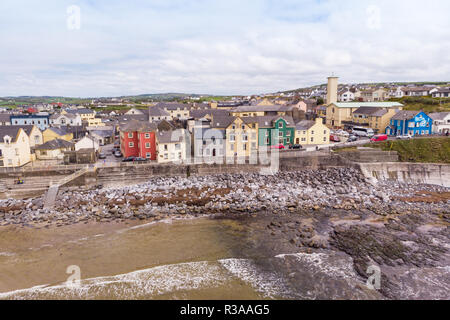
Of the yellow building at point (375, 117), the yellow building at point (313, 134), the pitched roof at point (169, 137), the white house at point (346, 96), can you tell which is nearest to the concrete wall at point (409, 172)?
the yellow building at point (313, 134)

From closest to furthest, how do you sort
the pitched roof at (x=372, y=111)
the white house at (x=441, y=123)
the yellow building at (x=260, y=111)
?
the white house at (x=441, y=123)
the pitched roof at (x=372, y=111)
the yellow building at (x=260, y=111)

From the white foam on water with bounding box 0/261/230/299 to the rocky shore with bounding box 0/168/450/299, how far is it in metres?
3.84

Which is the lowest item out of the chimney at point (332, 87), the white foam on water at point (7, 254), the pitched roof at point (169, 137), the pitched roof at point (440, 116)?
the white foam on water at point (7, 254)

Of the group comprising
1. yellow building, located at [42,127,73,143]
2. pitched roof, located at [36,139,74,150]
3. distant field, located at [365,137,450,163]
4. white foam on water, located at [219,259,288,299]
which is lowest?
white foam on water, located at [219,259,288,299]

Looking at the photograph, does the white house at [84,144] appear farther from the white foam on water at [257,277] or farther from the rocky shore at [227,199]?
the white foam on water at [257,277]

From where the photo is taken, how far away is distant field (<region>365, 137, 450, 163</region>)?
3862 cm

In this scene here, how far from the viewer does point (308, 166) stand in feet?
123

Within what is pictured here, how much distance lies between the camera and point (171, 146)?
120 feet

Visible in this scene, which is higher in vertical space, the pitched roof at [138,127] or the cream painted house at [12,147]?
the pitched roof at [138,127]

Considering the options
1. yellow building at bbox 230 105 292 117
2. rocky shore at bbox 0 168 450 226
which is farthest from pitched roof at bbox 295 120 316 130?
rocky shore at bbox 0 168 450 226

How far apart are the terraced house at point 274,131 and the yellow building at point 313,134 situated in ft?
4.85

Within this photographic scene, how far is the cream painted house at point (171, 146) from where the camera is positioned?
3594 cm

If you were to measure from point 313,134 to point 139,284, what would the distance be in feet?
120

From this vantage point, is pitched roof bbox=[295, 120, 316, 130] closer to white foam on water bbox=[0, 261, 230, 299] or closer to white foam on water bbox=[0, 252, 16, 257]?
white foam on water bbox=[0, 261, 230, 299]
